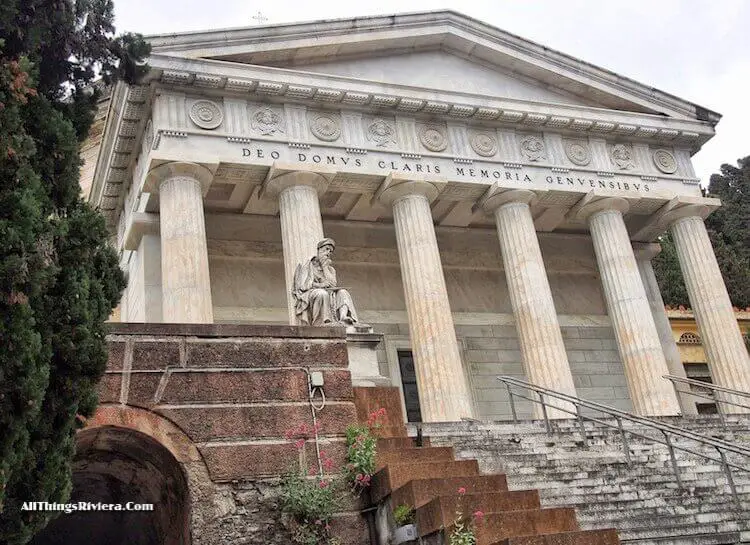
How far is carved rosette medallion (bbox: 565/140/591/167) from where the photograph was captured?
22547mm

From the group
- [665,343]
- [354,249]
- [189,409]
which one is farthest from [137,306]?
[665,343]

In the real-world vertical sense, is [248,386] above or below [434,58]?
below

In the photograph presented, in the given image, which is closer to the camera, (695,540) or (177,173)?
(695,540)

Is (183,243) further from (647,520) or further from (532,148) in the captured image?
(647,520)

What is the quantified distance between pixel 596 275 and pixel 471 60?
24.7 feet

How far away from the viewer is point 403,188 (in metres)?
20.3

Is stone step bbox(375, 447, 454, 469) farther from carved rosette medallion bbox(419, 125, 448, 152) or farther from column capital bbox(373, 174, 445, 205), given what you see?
carved rosette medallion bbox(419, 125, 448, 152)

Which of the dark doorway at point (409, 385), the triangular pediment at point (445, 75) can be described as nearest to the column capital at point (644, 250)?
the triangular pediment at point (445, 75)

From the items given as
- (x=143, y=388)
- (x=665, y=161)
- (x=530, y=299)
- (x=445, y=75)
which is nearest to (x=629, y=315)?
(x=530, y=299)

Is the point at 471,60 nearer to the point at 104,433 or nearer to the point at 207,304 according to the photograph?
the point at 207,304

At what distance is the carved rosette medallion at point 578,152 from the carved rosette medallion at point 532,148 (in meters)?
0.74

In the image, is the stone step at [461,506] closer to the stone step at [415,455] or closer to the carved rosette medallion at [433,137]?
the stone step at [415,455]

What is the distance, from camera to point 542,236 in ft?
83.6

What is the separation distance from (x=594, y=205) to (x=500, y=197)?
2669mm
